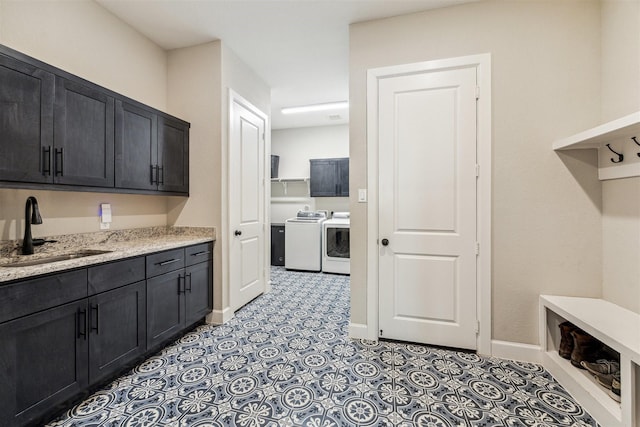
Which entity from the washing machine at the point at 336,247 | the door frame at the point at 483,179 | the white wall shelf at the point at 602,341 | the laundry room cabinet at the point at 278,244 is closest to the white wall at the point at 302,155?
the laundry room cabinet at the point at 278,244

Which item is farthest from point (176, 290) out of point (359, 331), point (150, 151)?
point (359, 331)

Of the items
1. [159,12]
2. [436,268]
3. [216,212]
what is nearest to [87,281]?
[216,212]

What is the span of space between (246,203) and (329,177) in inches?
97.8

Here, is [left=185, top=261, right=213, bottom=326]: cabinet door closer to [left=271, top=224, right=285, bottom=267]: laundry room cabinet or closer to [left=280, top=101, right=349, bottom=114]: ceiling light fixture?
[left=271, top=224, right=285, bottom=267]: laundry room cabinet

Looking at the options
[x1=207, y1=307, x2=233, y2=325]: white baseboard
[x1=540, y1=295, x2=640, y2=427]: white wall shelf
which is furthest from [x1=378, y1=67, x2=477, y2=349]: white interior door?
[x1=207, y1=307, x2=233, y2=325]: white baseboard

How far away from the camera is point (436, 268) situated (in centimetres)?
233

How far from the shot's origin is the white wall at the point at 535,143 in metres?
2.05

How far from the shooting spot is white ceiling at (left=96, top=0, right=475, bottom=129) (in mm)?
2324

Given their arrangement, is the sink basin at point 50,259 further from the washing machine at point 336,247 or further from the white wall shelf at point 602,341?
the washing machine at point 336,247

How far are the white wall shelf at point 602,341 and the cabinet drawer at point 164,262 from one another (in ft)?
9.45

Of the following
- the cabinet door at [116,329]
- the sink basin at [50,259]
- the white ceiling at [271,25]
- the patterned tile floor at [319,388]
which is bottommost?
the patterned tile floor at [319,388]

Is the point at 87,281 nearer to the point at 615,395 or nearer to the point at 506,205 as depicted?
the point at 506,205

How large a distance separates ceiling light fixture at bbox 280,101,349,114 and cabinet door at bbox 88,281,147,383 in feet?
12.1

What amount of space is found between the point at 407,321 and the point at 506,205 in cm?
123
